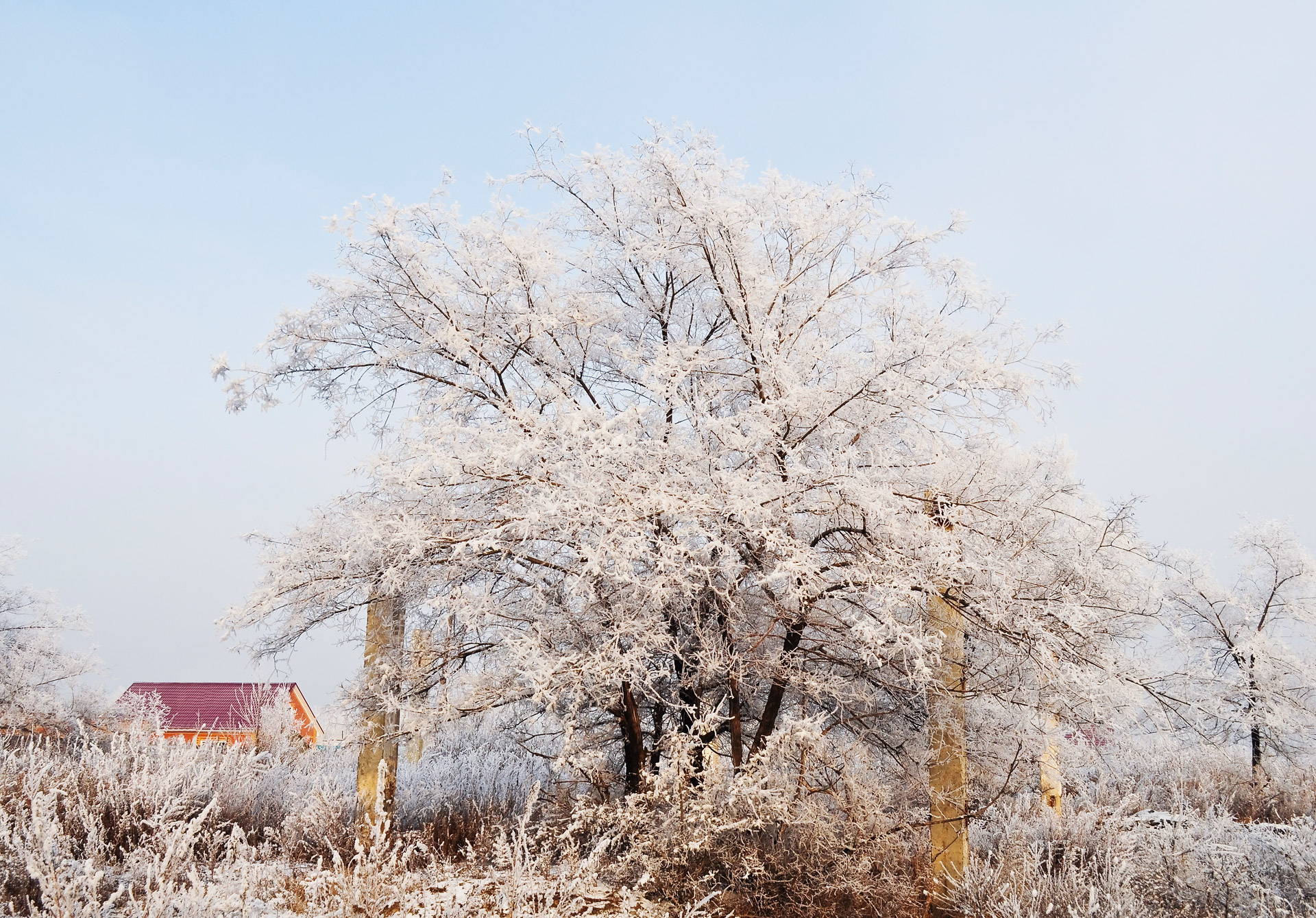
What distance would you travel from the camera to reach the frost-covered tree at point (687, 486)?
6.46 metres

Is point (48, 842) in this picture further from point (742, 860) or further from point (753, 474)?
point (753, 474)

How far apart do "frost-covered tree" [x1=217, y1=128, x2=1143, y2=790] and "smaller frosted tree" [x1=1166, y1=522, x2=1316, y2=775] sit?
26.2ft

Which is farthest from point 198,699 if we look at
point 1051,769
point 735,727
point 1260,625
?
point 1260,625

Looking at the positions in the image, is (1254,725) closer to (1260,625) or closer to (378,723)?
(1260,625)

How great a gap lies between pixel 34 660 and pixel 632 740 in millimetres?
13191

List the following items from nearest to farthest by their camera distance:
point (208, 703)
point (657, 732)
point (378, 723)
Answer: point (378, 723) < point (657, 732) < point (208, 703)

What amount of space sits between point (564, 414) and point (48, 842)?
3.92m

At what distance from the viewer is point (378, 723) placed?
25.9ft

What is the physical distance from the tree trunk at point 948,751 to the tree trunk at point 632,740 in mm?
2653

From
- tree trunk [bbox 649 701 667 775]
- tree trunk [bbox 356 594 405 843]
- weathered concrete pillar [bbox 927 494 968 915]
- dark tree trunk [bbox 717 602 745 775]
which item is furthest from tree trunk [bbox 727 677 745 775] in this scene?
tree trunk [bbox 356 594 405 843]

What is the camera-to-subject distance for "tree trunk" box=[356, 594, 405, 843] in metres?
7.86

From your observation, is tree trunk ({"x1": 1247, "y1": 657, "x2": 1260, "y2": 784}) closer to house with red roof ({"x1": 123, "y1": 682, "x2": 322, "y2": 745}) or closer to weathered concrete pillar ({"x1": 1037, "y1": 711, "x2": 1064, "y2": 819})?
weathered concrete pillar ({"x1": 1037, "y1": 711, "x2": 1064, "y2": 819})

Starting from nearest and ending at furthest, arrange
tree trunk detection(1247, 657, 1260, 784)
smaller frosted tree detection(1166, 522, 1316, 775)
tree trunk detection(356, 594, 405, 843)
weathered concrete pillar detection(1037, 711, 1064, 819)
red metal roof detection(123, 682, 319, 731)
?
tree trunk detection(356, 594, 405, 843), weathered concrete pillar detection(1037, 711, 1064, 819), tree trunk detection(1247, 657, 1260, 784), smaller frosted tree detection(1166, 522, 1316, 775), red metal roof detection(123, 682, 319, 731)

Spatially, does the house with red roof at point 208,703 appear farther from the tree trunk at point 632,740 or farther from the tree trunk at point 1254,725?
the tree trunk at point 1254,725
